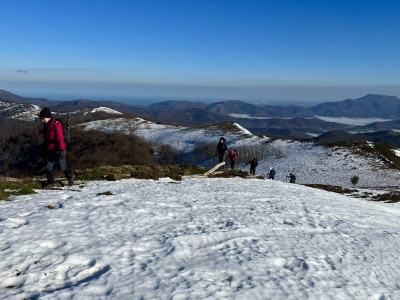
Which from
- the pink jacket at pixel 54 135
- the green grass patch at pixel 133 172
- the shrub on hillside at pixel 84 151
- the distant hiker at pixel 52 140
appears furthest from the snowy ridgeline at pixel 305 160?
the pink jacket at pixel 54 135

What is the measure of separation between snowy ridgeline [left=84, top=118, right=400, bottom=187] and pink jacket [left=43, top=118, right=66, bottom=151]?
47712 mm

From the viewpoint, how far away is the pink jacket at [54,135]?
40.8ft

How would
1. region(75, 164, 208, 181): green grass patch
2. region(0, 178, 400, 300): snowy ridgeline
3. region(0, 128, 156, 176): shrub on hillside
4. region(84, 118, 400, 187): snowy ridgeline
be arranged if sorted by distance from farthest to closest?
region(0, 128, 156, 176): shrub on hillside, region(84, 118, 400, 187): snowy ridgeline, region(75, 164, 208, 181): green grass patch, region(0, 178, 400, 300): snowy ridgeline

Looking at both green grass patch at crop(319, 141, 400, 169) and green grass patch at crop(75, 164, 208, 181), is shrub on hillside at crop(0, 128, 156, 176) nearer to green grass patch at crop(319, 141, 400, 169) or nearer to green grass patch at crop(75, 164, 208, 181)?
green grass patch at crop(319, 141, 400, 169)

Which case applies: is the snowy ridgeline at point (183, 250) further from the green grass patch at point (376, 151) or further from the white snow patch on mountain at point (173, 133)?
the white snow patch on mountain at point (173, 133)

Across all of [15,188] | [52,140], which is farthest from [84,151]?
[52,140]

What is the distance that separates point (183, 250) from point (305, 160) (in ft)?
209

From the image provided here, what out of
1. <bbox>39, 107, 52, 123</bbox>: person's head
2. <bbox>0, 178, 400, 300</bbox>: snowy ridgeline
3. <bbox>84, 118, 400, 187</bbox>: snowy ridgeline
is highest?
<bbox>39, 107, 52, 123</bbox>: person's head

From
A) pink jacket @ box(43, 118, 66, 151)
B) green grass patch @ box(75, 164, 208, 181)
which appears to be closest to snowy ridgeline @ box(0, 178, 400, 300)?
pink jacket @ box(43, 118, 66, 151)

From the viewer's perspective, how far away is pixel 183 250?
26.0 ft

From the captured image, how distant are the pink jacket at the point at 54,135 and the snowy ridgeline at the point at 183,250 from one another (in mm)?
1991

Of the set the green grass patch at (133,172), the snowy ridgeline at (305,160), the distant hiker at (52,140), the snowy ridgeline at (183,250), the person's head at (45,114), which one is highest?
the person's head at (45,114)

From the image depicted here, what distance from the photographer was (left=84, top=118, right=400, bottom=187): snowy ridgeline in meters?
55.1

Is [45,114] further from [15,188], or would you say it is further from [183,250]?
[183,250]
